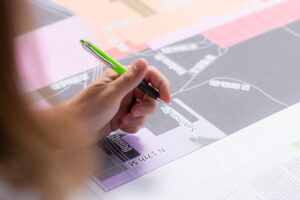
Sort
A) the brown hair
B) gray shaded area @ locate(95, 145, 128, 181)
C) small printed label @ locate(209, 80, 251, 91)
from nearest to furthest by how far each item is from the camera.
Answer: the brown hair < gray shaded area @ locate(95, 145, 128, 181) < small printed label @ locate(209, 80, 251, 91)

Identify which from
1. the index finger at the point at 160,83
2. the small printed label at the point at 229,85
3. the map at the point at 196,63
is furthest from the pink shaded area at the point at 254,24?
the index finger at the point at 160,83

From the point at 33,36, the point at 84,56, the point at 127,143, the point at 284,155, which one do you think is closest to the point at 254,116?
the point at 284,155

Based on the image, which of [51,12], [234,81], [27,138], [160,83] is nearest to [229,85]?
[234,81]

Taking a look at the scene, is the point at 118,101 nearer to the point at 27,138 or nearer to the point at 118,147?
the point at 118,147

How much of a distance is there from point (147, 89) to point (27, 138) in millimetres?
403

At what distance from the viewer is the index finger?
830 millimetres

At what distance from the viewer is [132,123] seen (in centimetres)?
83

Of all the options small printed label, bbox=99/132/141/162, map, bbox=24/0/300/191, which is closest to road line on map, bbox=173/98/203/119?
map, bbox=24/0/300/191

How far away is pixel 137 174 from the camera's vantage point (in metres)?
0.77

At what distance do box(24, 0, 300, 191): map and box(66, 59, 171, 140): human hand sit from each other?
20 mm

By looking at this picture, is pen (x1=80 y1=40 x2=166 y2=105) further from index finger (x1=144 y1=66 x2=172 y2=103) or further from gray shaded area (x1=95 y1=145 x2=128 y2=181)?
gray shaded area (x1=95 y1=145 x2=128 y2=181)

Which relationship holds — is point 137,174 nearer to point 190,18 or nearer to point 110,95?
point 110,95

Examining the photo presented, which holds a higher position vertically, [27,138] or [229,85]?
[27,138]

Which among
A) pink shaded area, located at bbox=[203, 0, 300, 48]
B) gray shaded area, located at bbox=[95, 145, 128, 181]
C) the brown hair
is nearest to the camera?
the brown hair
